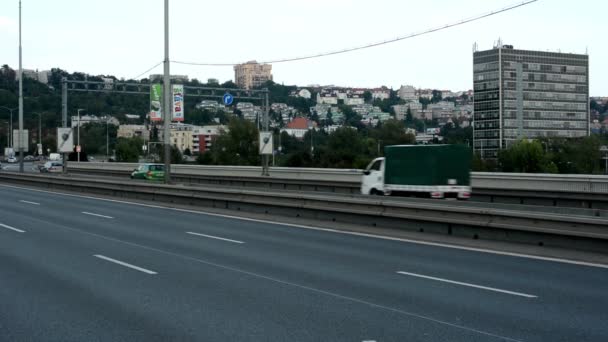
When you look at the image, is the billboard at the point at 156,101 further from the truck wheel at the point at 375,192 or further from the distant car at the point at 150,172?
the distant car at the point at 150,172

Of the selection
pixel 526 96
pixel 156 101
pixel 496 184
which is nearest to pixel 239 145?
pixel 526 96

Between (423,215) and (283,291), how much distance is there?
8688 millimetres

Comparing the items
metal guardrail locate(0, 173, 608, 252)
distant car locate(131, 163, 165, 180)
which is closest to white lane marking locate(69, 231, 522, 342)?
metal guardrail locate(0, 173, 608, 252)

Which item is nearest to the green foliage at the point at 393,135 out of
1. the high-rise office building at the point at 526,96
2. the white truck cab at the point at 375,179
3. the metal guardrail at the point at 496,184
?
the high-rise office building at the point at 526,96

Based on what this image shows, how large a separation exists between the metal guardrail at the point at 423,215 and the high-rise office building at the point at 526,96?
43555mm

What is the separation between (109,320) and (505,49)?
6134 centimetres

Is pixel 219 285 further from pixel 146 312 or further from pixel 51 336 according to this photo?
pixel 51 336

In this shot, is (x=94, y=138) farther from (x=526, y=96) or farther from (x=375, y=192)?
(x=375, y=192)

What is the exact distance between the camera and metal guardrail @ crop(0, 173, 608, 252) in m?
14.5

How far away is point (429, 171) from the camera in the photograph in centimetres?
2967

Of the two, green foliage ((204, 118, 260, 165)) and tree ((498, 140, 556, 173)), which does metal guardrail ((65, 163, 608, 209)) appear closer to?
tree ((498, 140, 556, 173))

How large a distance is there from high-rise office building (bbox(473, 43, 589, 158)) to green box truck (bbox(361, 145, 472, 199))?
37.5 metres

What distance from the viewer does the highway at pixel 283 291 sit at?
7.93m

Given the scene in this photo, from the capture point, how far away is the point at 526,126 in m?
70.5
